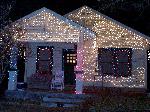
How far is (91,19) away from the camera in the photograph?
87.4ft

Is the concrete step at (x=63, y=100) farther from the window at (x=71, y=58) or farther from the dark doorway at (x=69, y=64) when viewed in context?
the window at (x=71, y=58)

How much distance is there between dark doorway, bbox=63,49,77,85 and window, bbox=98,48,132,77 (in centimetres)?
202

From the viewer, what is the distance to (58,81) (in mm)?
25266

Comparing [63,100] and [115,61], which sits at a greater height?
[115,61]

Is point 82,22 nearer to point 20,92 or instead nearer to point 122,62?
point 122,62

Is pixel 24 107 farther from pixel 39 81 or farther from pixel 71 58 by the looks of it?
pixel 71 58

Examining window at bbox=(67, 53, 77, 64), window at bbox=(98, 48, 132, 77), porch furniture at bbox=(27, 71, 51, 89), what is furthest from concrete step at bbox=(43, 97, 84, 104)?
window at bbox=(67, 53, 77, 64)

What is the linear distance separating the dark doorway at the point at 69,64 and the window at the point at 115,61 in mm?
2022

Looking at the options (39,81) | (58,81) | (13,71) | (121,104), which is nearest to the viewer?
(121,104)

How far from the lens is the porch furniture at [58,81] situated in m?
25.3

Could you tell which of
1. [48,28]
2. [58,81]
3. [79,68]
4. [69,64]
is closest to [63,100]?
[79,68]

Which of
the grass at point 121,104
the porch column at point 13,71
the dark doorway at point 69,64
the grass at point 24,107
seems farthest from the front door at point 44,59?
the grass at point 121,104

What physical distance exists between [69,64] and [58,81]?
7.94 feet

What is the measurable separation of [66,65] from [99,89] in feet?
10.5
